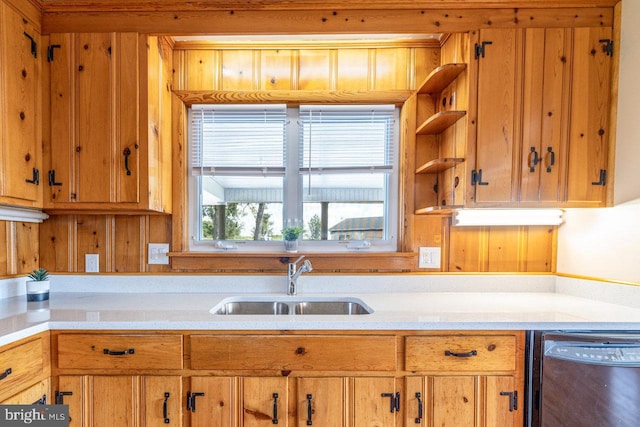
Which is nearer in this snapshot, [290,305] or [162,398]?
[162,398]

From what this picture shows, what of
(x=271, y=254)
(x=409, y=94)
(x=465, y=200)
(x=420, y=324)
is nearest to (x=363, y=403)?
(x=420, y=324)

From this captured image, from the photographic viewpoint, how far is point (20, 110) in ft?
4.93

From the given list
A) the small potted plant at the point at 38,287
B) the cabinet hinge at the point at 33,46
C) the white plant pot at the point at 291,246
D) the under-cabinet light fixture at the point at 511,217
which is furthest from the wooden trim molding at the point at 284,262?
the cabinet hinge at the point at 33,46

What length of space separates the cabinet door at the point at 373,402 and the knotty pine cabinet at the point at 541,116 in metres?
0.97

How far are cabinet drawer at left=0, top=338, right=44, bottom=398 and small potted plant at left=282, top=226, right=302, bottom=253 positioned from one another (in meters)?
1.18

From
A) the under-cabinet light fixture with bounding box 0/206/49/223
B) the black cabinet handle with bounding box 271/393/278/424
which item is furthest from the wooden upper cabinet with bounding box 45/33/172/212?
the black cabinet handle with bounding box 271/393/278/424

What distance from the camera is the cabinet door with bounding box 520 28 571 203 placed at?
1.57 meters

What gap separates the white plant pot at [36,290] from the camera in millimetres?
1603

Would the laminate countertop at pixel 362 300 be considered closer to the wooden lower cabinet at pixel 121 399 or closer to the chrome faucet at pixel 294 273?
the chrome faucet at pixel 294 273

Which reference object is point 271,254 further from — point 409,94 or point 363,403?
point 409,94

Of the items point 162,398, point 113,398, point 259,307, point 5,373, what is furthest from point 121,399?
point 259,307

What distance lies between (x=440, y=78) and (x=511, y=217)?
89 cm

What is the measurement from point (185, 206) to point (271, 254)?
0.62 metres

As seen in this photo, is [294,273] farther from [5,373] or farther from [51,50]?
[51,50]
